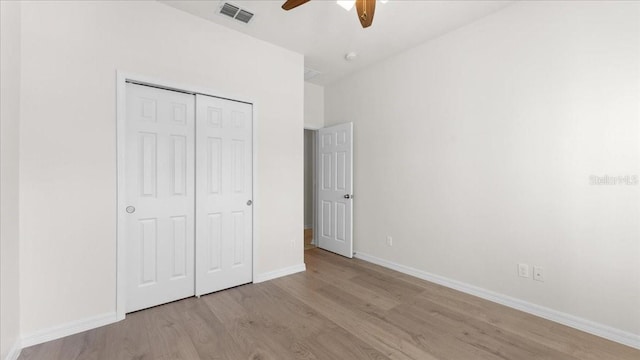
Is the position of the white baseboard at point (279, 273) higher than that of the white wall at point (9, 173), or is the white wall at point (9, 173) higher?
the white wall at point (9, 173)

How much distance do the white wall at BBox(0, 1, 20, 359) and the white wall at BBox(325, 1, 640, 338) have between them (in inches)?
136

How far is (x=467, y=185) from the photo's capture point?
2834 millimetres

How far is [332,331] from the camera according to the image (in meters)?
2.10

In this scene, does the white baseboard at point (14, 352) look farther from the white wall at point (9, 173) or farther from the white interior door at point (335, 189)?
the white interior door at point (335, 189)

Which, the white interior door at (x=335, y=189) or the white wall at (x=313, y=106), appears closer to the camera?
the white interior door at (x=335, y=189)

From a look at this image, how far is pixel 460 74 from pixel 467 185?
1.19m

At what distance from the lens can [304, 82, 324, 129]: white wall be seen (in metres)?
4.39

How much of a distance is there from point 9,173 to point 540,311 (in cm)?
413

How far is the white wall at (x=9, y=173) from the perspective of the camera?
1641 mm

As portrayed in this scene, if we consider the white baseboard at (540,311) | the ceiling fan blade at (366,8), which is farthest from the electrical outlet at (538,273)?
the ceiling fan blade at (366,8)

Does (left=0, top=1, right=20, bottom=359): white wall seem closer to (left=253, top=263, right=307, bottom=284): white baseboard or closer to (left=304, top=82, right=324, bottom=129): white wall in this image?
(left=253, top=263, right=307, bottom=284): white baseboard

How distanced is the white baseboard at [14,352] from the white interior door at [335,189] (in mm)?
3271

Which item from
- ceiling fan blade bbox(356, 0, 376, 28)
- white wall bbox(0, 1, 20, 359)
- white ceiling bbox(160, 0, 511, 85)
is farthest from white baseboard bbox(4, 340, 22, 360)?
ceiling fan blade bbox(356, 0, 376, 28)

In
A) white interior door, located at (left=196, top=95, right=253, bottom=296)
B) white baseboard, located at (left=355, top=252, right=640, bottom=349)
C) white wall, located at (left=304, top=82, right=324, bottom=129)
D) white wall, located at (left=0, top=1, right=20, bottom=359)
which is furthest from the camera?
white wall, located at (left=304, top=82, right=324, bottom=129)
